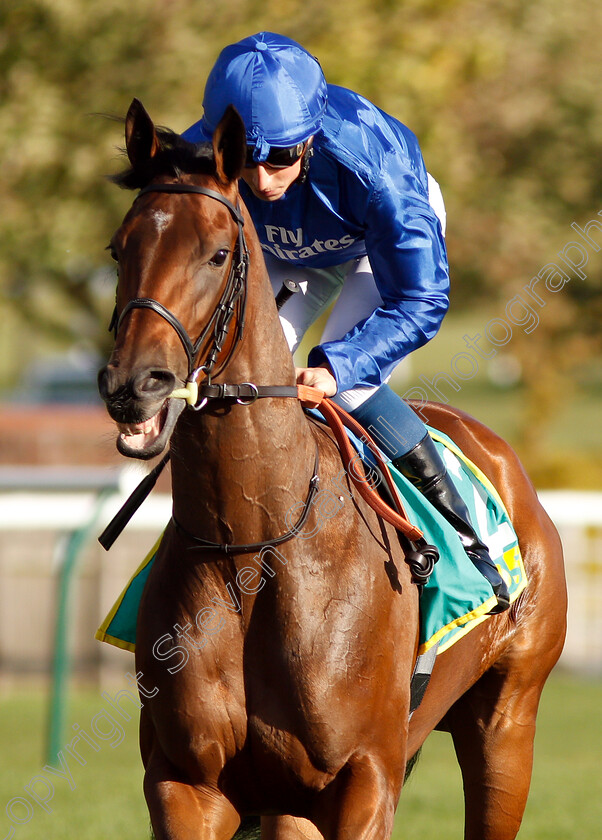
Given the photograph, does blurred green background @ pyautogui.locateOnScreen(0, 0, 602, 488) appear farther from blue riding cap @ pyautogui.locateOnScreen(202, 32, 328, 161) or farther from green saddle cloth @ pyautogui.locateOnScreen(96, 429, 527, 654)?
blue riding cap @ pyautogui.locateOnScreen(202, 32, 328, 161)

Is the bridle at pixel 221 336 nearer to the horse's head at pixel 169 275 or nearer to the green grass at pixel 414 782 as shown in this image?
the horse's head at pixel 169 275

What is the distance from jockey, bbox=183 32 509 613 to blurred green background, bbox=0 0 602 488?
1.09 metres

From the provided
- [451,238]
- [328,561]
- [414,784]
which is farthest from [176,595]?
[451,238]

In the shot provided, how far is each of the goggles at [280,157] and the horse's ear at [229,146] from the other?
24cm

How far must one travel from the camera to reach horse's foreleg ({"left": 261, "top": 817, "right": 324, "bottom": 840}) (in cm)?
296

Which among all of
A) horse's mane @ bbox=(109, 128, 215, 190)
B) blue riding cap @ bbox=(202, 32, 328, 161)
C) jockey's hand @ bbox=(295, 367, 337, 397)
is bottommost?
jockey's hand @ bbox=(295, 367, 337, 397)

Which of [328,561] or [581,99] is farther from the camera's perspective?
[581,99]

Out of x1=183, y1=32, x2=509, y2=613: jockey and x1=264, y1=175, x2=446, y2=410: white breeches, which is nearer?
x1=183, y1=32, x2=509, y2=613: jockey

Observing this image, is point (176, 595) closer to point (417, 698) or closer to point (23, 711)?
point (417, 698)

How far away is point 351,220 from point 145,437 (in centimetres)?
117

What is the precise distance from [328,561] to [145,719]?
2.08 ft

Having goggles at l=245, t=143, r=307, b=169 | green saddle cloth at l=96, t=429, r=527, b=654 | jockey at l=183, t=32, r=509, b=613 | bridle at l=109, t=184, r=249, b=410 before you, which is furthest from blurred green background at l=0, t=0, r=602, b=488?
bridle at l=109, t=184, r=249, b=410

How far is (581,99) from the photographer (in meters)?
16.4

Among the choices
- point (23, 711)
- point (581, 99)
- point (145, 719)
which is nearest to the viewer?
point (145, 719)
